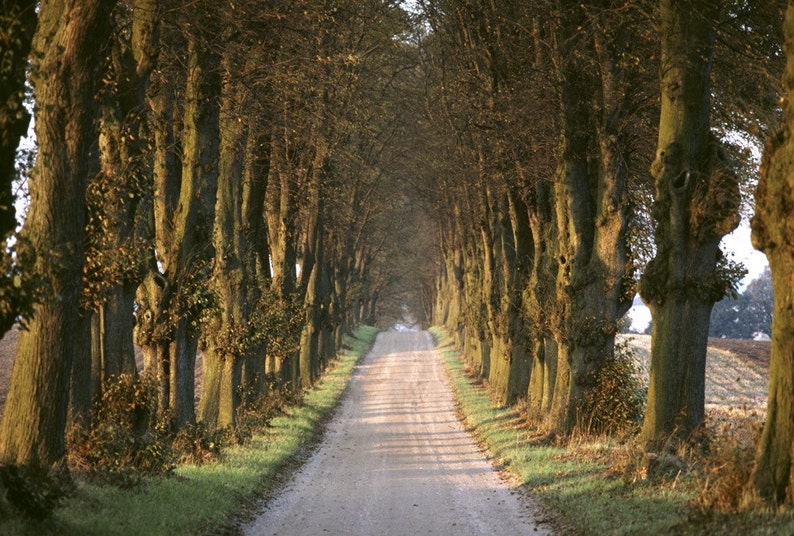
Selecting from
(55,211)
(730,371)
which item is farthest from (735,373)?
(55,211)

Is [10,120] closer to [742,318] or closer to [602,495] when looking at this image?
[602,495]

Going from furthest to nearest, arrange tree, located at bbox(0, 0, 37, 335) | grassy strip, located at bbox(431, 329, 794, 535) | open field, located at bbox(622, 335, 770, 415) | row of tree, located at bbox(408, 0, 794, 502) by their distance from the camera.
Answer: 1. open field, located at bbox(622, 335, 770, 415)
2. row of tree, located at bbox(408, 0, 794, 502)
3. grassy strip, located at bbox(431, 329, 794, 535)
4. tree, located at bbox(0, 0, 37, 335)

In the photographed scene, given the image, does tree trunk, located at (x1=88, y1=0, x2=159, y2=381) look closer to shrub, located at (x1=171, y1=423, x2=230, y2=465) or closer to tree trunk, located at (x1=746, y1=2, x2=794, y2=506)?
shrub, located at (x1=171, y1=423, x2=230, y2=465)

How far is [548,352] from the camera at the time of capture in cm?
2784

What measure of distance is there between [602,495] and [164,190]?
9.37 meters

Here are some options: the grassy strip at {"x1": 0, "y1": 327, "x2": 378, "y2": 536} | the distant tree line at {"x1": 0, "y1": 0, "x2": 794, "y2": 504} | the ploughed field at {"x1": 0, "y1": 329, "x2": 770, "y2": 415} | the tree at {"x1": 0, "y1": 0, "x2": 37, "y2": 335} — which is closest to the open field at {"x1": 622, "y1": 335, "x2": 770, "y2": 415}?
the ploughed field at {"x1": 0, "y1": 329, "x2": 770, "y2": 415}

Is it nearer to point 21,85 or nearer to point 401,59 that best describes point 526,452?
point 21,85

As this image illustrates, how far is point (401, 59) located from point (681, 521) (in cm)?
3172

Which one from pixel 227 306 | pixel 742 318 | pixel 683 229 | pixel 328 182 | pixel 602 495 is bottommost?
pixel 602 495

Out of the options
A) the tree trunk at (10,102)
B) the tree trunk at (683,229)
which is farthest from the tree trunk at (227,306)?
the tree trunk at (10,102)

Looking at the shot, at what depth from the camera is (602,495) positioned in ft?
49.4

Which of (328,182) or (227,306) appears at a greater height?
(328,182)

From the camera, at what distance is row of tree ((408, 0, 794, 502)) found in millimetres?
15711

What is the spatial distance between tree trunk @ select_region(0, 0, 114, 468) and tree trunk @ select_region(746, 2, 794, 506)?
7237 millimetres
